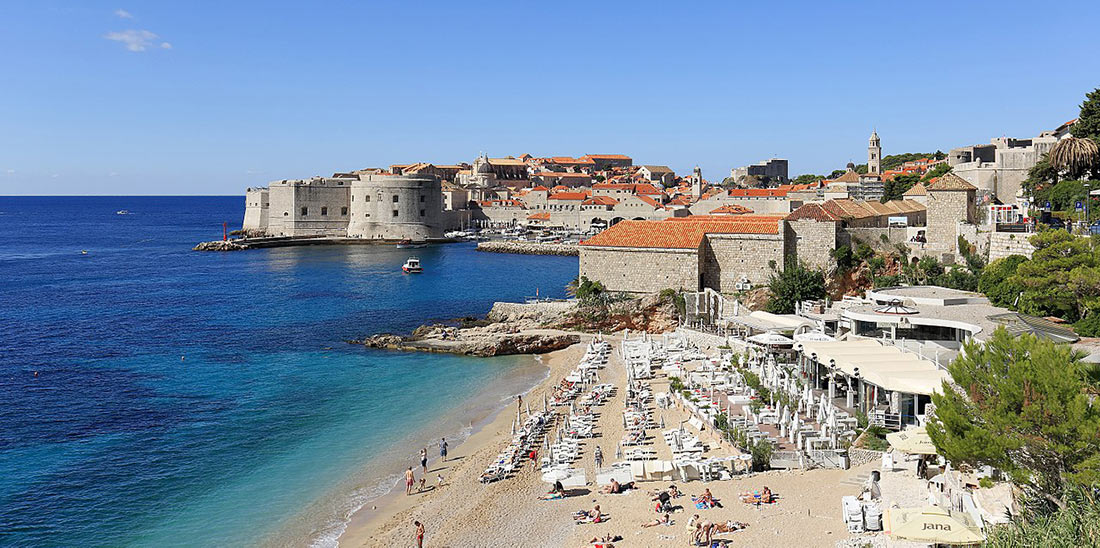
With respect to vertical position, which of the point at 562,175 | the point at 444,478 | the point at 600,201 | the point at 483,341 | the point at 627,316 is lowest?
the point at 444,478

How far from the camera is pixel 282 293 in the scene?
38188 millimetres

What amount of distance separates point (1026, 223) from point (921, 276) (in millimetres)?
2841

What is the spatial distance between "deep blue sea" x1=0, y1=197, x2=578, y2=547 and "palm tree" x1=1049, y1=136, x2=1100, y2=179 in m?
16.9

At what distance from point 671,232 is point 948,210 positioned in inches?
304

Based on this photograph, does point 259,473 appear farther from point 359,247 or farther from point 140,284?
point 359,247

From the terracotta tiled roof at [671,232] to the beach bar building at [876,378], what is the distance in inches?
377

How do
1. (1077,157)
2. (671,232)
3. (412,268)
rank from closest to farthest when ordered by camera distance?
(1077,157), (671,232), (412,268)

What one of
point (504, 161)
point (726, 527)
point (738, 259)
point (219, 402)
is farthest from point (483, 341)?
point (504, 161)

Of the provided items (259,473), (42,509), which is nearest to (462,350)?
(259,473)

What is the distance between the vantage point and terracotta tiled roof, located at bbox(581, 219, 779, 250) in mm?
24875

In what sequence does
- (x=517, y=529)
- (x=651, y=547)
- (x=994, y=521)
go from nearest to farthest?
(x=994, y=521) → (x=651, y=547) → (x=517, y=529)

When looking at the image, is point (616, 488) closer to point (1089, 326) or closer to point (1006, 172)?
point (1089, 326)

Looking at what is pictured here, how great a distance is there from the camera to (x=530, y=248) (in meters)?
63.2

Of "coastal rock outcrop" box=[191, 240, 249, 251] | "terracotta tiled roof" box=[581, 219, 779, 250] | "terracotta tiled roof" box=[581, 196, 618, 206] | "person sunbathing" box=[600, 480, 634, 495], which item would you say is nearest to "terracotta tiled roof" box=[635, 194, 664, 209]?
"terracotta tiled roof" box=[581, 196, 618, 206]
